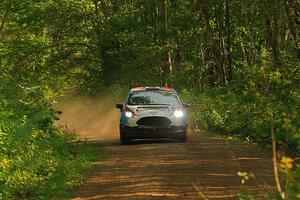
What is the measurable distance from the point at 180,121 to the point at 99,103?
21.5 meters

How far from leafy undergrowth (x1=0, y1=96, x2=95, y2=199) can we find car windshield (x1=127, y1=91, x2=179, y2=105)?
367 cm

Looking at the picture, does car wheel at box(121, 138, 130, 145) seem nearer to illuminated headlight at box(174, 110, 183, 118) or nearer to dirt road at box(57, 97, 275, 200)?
dirt road at box(57, 97, 275, 200)

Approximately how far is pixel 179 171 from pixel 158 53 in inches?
897

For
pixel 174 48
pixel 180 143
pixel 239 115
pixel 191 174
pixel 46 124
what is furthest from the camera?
pixel 174 48

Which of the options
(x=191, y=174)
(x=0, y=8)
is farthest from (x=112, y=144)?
(x=0, y=8)

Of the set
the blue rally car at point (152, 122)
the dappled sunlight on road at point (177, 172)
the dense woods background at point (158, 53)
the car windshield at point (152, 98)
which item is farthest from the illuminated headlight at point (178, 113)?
the dense woods background at point (158, 53)

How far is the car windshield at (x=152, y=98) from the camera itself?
60.7ft

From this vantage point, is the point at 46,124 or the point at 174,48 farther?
the point at 174,48

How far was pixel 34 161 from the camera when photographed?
10805 mm

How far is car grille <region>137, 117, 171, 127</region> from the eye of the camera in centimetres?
1770

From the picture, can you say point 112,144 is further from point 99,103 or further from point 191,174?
point 99,103

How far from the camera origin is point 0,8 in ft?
124

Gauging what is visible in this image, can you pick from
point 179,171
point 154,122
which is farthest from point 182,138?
point 179,171

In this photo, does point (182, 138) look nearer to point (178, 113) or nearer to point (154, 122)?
point (178, 113)
